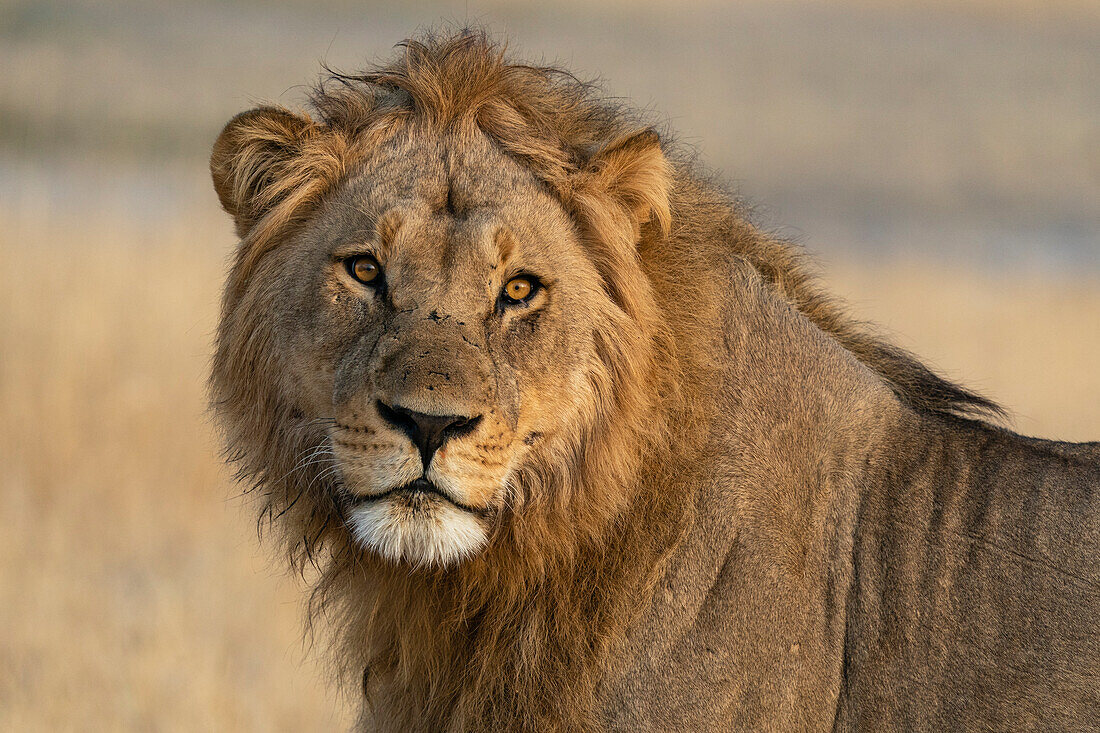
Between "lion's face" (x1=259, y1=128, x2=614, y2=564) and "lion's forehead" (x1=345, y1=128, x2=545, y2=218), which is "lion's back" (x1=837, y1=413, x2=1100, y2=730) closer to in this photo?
"lion's face" (x1=259, y1=128, x2=614, y2=564)

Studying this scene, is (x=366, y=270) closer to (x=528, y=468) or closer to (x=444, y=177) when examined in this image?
(x=444, y=177)

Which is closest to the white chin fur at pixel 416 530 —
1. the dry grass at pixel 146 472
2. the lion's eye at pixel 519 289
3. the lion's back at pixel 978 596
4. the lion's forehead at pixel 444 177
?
the lion's eye at pixel 519 289

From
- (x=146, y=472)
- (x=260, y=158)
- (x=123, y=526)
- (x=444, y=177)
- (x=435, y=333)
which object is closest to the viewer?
(x=435, y=333)

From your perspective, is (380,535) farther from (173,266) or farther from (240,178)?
(173,266)

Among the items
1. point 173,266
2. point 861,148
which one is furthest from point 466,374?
point 861,148

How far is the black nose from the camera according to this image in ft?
11.3

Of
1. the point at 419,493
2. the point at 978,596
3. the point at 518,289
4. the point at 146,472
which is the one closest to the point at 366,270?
the point at 518,289

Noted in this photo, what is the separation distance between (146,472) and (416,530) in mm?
7964

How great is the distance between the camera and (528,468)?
383 cm

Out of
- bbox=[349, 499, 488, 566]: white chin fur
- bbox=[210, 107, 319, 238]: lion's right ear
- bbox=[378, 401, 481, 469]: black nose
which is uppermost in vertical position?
bbox=[210, 107, 319, 238]: lion's right ear

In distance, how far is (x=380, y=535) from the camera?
3570 mm

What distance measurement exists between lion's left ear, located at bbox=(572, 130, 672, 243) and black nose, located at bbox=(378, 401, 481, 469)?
0.90 m

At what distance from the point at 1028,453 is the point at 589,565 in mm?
1463

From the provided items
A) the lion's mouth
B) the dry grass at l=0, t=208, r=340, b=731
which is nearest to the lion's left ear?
the lion's mouth
